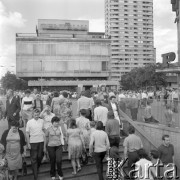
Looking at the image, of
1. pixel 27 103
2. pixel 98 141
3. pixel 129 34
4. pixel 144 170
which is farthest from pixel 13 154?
pixel 129 34

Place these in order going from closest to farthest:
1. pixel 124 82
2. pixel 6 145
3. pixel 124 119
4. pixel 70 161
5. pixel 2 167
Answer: pixel 2 167 < pixel 6 145 < pixel 70 161 < pixel 124 119 < pixel 124 82

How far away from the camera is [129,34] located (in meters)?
153

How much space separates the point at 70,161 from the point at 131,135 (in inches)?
96.1

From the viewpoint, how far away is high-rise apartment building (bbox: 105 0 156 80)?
150 meters

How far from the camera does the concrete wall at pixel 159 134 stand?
11.7m

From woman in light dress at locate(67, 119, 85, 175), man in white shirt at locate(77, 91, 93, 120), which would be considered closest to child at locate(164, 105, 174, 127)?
man in white shirt at locate(77, 91, 93, 120)

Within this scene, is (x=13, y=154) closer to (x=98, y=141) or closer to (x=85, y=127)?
(x=98, y=141)

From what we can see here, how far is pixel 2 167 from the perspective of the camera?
282 inches

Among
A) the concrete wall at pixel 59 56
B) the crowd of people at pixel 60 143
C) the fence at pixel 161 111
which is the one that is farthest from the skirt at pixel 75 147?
the concrete wall at pixel 59 56

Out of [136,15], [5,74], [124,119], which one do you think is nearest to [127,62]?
[136,15]

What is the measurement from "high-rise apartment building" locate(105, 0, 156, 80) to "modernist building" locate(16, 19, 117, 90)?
209ft

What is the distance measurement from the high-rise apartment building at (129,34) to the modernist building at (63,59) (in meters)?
63.6

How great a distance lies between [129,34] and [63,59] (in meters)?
77.9

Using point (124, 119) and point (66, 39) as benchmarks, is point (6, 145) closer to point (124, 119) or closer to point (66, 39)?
point (124, 119)
